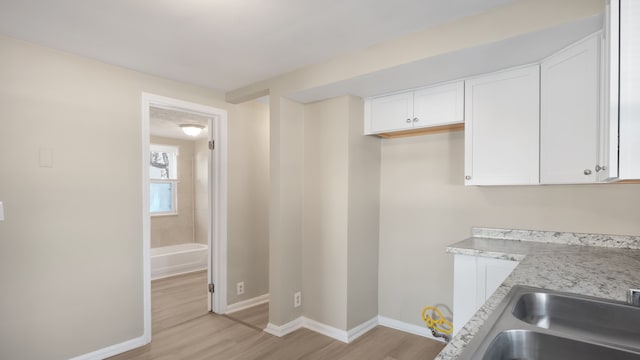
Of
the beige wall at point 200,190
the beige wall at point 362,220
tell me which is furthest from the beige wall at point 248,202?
the beige wall at point 200,190

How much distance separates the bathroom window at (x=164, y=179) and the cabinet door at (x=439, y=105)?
15.8 ft

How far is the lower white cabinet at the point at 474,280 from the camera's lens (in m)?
2.06

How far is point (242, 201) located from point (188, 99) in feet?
3.92

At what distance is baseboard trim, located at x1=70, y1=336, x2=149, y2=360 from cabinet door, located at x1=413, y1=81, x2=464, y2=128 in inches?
116

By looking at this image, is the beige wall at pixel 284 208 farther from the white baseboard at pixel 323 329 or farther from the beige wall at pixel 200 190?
the beige wall at pixel 200 190

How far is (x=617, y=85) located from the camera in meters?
0.95

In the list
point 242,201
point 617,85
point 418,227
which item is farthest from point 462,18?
point 242,201

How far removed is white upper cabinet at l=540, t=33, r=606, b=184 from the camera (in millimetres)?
1842

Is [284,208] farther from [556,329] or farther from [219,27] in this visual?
[556,329]

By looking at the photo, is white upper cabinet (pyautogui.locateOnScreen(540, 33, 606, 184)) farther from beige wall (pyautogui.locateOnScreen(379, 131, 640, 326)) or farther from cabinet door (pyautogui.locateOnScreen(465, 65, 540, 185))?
beige wall (pyautogui.locateOnScreen(379, 131, 640, 326))

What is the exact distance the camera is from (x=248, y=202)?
12.5ft

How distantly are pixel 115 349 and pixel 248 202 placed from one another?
1.76 metres

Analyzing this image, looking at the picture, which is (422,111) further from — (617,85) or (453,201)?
(617,85)

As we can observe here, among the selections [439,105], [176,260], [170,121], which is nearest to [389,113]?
[439,105]
